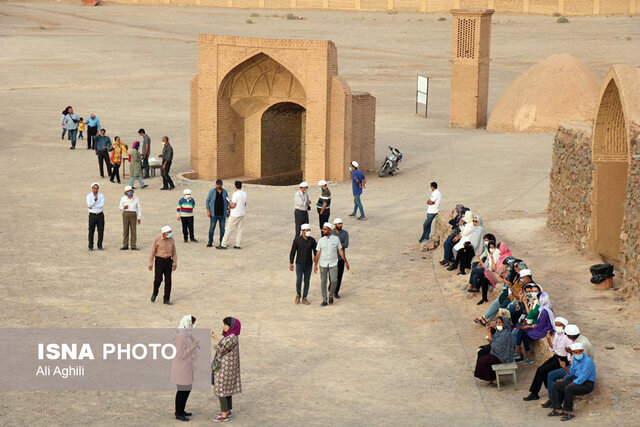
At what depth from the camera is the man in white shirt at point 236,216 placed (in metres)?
19.9

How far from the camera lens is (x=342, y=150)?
27547 mm

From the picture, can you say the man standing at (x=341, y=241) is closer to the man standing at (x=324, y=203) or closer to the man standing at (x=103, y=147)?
the man standing at (x=324, y=203)

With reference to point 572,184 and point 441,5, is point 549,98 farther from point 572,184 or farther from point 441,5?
point 441,5

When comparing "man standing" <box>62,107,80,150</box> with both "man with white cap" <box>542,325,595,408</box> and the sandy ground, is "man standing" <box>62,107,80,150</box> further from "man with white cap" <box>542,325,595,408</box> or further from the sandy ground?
"man with white cap" <box>542,325,595,408</box>

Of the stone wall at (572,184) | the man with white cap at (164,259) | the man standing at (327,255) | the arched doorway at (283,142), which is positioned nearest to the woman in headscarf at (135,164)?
the arched doorway at (283,142)

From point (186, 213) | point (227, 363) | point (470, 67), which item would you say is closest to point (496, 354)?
point (227, 363)

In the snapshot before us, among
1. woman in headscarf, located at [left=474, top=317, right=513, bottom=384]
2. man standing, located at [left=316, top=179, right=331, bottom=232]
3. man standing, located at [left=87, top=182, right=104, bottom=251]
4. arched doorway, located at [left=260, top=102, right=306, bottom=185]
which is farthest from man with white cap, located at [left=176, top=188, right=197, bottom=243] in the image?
arched doorway, located at [left=260, top=102, right=306, bottom=185]

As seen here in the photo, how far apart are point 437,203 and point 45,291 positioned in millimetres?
7633

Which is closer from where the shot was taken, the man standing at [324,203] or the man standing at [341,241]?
the man standing at [341,241]

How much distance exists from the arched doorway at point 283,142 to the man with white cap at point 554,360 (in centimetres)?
1756

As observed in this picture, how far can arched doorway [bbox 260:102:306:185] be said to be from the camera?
1163 inches

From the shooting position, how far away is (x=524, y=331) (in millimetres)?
13656

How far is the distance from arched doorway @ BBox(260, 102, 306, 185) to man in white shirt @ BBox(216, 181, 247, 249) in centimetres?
938

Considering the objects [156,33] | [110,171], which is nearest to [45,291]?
[110,171]
